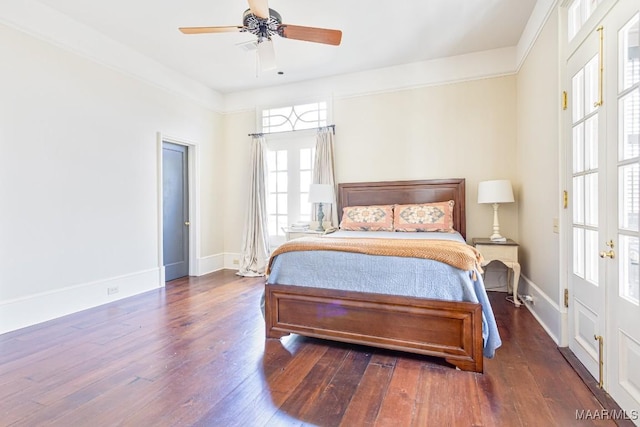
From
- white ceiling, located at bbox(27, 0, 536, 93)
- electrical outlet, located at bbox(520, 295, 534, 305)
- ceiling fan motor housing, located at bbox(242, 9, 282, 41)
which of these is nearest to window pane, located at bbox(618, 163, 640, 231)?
electrical outlet, located at bbox(520, 295, 534, 305)

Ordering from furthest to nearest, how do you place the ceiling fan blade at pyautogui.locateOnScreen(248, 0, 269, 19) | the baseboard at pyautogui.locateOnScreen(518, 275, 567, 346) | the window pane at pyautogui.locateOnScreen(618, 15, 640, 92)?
the baseboard at pyautogui.locateOnScreen(518, 275, 567, 346)
the ceiling fan blade at pyautogui.locateOnScreen(248, 0, 269, 19)
the window pane at pyautogui.locateOnScreen(618, 15, 640, 92)

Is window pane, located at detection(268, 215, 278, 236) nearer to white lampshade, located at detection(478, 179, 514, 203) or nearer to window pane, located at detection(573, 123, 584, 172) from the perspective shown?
white lampshade, located at detection(478, 179, 514, 203)

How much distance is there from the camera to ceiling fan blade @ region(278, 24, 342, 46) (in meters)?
2.72

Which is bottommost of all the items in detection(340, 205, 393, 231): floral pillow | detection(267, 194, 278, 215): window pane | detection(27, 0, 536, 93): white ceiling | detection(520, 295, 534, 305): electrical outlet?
detection(520, 295, 534, 305): electrical outlet

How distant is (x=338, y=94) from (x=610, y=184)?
3841 mm

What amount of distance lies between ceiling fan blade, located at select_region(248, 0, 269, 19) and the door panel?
2926 millimetres

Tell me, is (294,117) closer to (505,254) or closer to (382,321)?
(505,254)

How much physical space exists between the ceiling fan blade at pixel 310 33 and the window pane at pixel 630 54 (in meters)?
1.87

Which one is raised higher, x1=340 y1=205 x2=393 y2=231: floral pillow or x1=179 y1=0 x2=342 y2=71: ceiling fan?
x1=179 y1=0 x2=342 y2=71: ceiling fan

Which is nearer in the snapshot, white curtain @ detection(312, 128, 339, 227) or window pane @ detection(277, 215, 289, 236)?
white curtain @ detection(312, 128, 339, 227)

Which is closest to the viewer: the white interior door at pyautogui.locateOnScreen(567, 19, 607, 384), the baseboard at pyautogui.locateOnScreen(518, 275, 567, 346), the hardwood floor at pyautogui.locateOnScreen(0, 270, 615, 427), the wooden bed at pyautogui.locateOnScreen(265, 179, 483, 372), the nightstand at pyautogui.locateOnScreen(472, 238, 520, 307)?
the hardwood floor at pyautogui.locateOnScreen(0, 270, 615, 427)

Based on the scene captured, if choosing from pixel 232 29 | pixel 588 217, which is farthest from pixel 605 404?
pixel 232 29

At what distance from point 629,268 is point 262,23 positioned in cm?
312

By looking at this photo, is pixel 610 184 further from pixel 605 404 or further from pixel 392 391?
pixel 392 391
